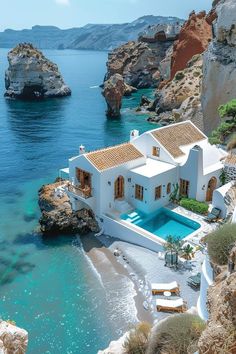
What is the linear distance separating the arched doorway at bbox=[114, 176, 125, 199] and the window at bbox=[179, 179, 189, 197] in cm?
429

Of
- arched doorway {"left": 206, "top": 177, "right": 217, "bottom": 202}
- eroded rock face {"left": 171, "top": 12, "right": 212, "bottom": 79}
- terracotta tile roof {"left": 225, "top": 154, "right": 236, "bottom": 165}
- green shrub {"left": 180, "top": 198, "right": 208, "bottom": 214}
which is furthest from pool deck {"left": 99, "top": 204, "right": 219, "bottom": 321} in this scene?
eroded rock face {"left": 171, "top": 12, "right": 212, "bottom": 79}

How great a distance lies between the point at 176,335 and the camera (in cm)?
1042

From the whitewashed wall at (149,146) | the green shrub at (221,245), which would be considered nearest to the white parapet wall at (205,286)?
the green shrub at (221,245)

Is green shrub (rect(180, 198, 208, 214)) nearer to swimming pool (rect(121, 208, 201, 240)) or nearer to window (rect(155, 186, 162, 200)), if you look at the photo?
swimming pool (rect(121, 208, 201, 240))

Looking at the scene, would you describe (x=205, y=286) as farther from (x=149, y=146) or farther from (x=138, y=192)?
(x=149, y=146)

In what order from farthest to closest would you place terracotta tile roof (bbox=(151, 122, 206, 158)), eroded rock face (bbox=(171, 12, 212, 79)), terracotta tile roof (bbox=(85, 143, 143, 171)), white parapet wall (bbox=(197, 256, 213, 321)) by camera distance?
eroded rock face (bbox=(171, 12, 212, 79)) < terracotta tile roof (bbox=(151, 122, 206, 158)) < terracotta tile roof (bbox=(85, 143, 143, 171)) < white parapet wall (bbox=(197, 256, 213, 321))

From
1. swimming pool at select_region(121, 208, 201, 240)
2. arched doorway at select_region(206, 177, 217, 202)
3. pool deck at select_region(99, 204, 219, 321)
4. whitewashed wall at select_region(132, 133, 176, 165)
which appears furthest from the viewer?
whitewashed wall at select_region(132, 133, 176, 165)

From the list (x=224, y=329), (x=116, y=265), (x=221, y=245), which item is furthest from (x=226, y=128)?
(x=224, y=329)

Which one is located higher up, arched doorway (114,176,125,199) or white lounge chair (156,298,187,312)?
arched doorway (114,176,125,199)

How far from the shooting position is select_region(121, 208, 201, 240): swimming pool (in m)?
26.0

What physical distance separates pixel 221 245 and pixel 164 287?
939 cm

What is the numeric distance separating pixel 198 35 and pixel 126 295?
6690 cm

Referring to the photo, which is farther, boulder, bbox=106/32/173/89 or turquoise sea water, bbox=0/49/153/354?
boulder, bbox=106/32/173/89

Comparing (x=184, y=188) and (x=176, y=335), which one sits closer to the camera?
(x=176, y=335)
